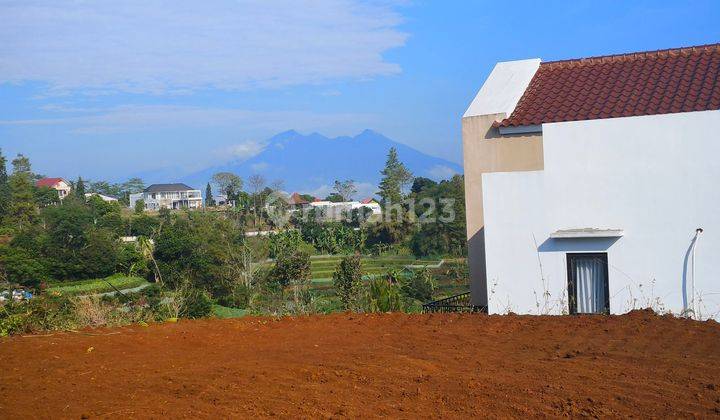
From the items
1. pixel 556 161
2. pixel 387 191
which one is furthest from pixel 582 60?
pixel 387 191

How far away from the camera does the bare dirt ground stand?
211 inches

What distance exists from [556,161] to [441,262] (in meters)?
48.3

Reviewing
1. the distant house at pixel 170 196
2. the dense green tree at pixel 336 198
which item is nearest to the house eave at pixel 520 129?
the dense green tree at pixel 336 198

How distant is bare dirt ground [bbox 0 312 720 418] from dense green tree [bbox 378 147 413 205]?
73006mm

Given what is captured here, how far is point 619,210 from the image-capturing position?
11.8m

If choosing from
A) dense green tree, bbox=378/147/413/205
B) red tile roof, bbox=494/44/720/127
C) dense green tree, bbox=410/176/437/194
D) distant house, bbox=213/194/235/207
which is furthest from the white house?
distant house, bbox=213/194/235/207

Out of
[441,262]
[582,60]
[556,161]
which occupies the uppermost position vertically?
[582,60]

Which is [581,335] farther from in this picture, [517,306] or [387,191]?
[387,191]

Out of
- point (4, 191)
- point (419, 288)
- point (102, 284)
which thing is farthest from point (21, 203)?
point (419, 288)

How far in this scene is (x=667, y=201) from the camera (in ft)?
37.4

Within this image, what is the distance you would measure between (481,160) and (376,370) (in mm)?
10345

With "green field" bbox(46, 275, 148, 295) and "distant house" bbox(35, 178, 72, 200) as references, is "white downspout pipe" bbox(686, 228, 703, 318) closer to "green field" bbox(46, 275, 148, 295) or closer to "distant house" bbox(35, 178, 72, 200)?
"green field" bbox(46, 275, 148, 295)

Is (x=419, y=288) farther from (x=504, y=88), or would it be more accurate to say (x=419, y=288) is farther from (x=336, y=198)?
(x=336, y=198)

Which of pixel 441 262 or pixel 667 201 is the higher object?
pixel 667 201
